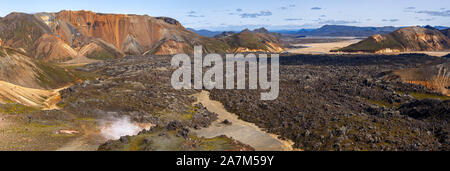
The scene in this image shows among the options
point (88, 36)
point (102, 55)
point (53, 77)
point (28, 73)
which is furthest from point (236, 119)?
point (88, 36)

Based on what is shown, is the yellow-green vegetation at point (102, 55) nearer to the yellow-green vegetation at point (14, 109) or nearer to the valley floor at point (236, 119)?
the valley floor at point (236, 119)

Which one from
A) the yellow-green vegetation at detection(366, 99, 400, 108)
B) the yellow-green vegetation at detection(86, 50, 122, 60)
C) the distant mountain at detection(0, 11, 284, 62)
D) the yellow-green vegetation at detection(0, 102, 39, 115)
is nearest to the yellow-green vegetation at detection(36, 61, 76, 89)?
the yellow-green vegetation at detection(0, 102, 39, 115)

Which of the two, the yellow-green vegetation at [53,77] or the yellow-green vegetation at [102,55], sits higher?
the yellow-green vegetation at [102,55]

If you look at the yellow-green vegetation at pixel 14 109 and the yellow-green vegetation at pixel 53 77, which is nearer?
the yellow-green vegetation at pixel 14 109

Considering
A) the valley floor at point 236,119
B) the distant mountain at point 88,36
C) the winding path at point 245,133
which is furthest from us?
the distant mountain at point 88,36

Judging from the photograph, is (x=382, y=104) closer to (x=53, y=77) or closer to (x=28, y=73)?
(x=53, y=77)

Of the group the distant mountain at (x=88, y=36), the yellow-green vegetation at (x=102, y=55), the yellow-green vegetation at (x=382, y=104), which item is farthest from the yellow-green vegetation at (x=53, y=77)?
the yellow-green vegetation at (x=382, y=104)

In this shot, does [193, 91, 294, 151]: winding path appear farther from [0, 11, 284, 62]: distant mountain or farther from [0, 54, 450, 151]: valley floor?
[0, 11, 284, 62]: distant mountain

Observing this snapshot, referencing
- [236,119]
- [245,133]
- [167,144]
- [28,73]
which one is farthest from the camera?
[28,73]

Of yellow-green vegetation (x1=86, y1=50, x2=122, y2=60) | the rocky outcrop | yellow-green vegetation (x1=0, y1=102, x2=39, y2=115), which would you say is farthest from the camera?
yellow-green vegetation (x1=86, y1=50, x2=122, y2=60)

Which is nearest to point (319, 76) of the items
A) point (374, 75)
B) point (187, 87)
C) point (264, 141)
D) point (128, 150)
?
point (374, 75)
